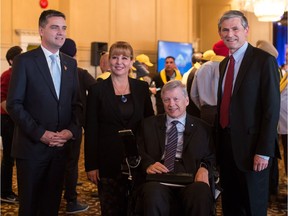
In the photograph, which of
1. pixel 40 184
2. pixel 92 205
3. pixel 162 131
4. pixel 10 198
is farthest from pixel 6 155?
pixel 162 131

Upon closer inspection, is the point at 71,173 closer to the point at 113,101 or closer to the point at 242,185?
the point at 113,101

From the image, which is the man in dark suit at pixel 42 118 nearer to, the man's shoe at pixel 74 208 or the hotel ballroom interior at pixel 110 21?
the man's shoe at pixel 74 208

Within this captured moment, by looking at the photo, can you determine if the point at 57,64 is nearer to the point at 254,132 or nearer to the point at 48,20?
the point at 48,20

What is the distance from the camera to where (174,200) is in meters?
2.48

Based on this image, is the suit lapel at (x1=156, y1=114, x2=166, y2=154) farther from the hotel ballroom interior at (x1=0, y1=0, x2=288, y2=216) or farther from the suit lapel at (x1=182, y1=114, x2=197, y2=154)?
the hotel ballroom interior at (x1=0, y1=0, x2=288, y2=216)

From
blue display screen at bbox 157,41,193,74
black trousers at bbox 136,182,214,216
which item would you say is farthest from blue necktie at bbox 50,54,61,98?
blue display screen at bbox 157,41,193,74

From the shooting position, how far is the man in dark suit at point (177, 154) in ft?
7.84

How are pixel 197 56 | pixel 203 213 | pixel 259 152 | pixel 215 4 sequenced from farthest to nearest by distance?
pixel 215 4 < pixel 197 56 < pixel 259 152 < pixel 203 213

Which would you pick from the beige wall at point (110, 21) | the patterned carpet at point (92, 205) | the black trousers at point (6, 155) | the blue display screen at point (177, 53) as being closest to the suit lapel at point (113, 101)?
the patterned carpet at point (92, 205)

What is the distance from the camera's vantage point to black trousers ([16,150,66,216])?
105 inches

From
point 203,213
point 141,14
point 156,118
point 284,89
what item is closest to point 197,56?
point 284,89

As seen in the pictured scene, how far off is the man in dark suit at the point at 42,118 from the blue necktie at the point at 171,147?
2.03 feet

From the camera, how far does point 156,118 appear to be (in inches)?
112

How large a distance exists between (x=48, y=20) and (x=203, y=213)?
153cm
